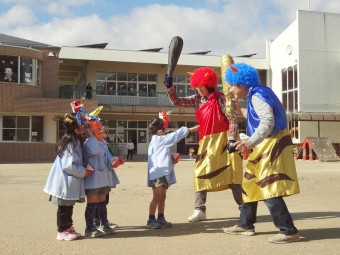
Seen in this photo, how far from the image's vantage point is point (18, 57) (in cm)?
2323

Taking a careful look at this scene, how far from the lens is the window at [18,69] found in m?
23.0

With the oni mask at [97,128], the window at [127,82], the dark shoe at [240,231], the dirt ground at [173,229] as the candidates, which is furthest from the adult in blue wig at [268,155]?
the window at [127,82]

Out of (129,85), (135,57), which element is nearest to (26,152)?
(135,57)

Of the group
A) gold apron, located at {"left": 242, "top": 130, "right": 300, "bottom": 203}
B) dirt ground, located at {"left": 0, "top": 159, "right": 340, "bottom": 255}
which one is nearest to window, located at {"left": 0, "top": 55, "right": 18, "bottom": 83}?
dirt ground, located at {"left": 0, "top": 159, "right": 340, "bottom": 255}

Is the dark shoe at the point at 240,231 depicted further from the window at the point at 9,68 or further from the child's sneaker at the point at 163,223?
the window at the point at 9,68

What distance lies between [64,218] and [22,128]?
19988 mm

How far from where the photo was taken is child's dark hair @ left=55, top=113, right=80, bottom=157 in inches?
197

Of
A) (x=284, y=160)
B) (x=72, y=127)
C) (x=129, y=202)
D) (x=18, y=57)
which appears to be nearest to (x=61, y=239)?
(x=72, y=127)

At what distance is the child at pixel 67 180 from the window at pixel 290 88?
991 inches

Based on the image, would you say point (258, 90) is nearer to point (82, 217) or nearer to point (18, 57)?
point (82, 217)

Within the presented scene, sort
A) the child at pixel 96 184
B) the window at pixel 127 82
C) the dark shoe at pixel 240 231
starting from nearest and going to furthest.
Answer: the dark shoe at pixel 240 231 → the child at pixel 96 184 → the window at pixel 127 82

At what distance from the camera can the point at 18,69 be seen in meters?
23.4

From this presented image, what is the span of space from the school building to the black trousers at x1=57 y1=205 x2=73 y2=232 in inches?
742

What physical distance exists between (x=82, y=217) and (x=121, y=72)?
89.4ft
